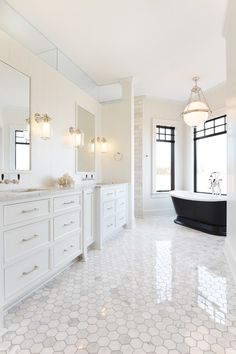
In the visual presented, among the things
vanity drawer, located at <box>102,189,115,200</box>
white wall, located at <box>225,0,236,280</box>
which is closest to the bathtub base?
white wall, located at <box>225,0,236,280</box>

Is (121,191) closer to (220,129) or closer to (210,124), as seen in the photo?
(220,129)

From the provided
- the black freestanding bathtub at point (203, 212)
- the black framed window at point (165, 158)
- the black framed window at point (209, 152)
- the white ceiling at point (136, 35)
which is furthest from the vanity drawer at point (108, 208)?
the black framed window at point (209, 152)

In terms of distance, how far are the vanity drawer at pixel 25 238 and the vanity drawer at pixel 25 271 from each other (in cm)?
10

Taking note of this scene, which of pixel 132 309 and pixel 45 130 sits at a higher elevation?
pixel 45 130

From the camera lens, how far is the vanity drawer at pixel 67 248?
7.63 feet

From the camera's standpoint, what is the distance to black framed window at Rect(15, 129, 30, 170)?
2.68 meters

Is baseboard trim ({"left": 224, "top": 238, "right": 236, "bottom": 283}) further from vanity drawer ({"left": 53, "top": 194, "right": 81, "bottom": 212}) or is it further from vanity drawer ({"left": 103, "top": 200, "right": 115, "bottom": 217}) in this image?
vanity drawer ({"left": 53, "top": 194, "right": 81, "bottom": 212})

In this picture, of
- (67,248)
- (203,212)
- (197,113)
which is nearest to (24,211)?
(67,248)

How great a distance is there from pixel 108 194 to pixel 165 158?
9.90 feet

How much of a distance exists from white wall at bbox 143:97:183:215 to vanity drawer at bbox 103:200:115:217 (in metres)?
2.11

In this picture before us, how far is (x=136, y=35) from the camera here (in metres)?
3.22

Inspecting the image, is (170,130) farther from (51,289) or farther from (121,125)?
(51,289)

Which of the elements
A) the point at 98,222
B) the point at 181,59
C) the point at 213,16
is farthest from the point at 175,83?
the point at 98,222

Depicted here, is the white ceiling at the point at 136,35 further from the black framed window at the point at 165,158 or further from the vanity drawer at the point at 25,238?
the vanity drawer at the point at 25,238
